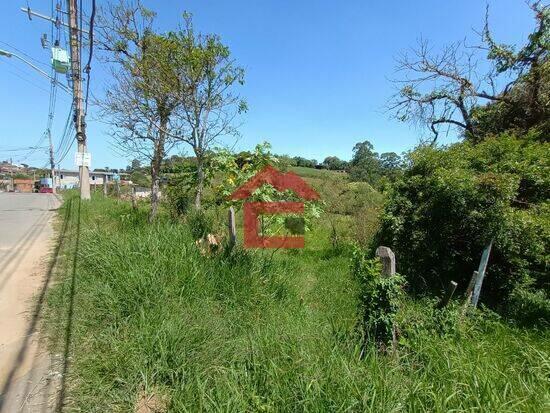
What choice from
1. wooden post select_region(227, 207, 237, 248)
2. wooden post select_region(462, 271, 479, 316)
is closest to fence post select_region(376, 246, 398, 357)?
wooden post select_region(462, 271, 479, 316)

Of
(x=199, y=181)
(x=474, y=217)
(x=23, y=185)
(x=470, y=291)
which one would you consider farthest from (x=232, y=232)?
(x=23, y=185)

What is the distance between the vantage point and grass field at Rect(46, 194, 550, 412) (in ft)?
7.21

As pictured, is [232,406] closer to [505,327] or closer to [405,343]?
[405,343]

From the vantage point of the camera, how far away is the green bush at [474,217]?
4832 millimetres

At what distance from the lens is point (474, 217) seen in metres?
5.01

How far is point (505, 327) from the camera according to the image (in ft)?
13.0

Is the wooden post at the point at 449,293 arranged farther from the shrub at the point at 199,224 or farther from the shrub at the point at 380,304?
the shrub at the point at 199,224

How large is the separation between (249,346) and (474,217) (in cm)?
398

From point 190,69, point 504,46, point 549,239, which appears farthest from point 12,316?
point 504,46

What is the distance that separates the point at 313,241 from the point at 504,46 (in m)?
7.08

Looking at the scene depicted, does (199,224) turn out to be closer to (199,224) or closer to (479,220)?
(199,224)

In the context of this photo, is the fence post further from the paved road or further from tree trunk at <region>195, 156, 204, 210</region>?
tree trunk at <region>195, 156, 204, 210</region>

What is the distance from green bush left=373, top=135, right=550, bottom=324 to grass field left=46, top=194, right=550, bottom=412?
Result: 1.29 metres

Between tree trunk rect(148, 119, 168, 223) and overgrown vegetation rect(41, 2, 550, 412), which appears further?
tree trunk rect(148, 119, 168, 223)
